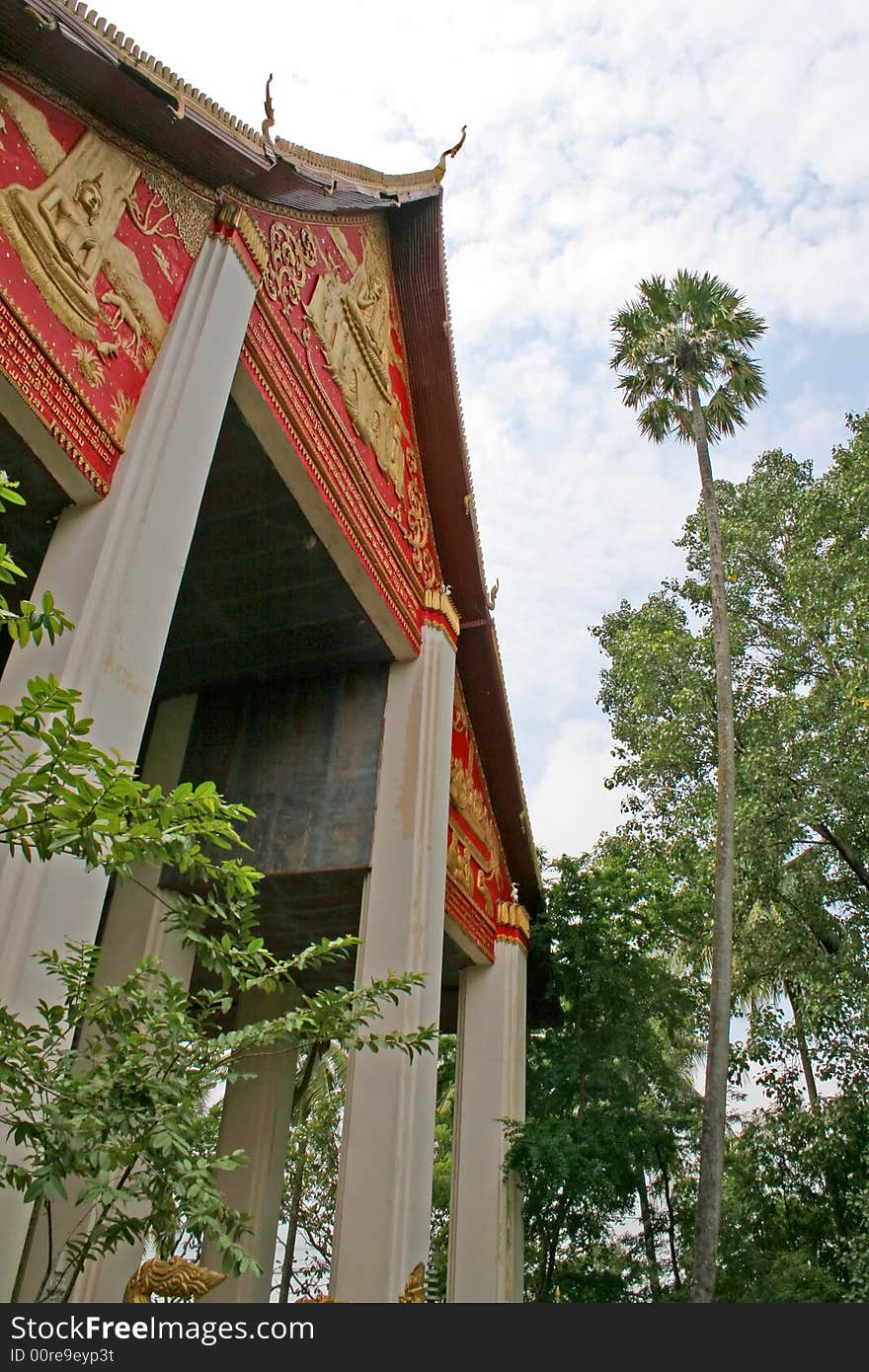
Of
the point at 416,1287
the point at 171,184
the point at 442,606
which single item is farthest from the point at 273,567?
the point at 416,1287

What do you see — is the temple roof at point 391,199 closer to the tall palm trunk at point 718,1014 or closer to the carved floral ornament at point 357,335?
the carved floral ornament at point 357,335

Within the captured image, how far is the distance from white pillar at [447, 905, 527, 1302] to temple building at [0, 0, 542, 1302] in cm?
4

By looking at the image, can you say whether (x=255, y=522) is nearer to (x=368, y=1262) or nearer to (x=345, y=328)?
(x=345, y=328)

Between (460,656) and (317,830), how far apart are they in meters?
3.75

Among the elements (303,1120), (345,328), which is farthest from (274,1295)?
(345,328)

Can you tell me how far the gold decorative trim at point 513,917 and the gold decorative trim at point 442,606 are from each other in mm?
4423

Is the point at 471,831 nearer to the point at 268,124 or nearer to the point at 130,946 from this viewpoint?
the point at 130,946

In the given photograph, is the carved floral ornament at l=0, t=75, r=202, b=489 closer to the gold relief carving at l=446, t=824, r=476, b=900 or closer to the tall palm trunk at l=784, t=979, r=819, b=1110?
the gold relief carving at l=446, t=824, r=476, b=900

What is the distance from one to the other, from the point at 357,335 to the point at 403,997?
5.48m

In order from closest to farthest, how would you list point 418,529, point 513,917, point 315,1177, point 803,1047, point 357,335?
point 357,335
point 418,529
point 513,917
point 803,1047
point 315,1177

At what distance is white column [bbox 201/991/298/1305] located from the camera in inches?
386

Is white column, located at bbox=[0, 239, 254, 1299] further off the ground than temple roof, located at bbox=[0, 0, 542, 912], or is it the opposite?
temple roof, located at bbox=[0, 0, 542, 912]

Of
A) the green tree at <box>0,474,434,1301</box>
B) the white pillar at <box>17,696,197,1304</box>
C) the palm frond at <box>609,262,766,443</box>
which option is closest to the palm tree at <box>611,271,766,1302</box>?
the palm frond at <box>609,262,766,443</box>

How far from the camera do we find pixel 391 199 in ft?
28.5
